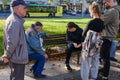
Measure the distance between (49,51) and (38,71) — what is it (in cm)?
234

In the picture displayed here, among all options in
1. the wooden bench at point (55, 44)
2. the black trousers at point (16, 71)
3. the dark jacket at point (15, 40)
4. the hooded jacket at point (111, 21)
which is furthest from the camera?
the wooden bench at point (55, 44)

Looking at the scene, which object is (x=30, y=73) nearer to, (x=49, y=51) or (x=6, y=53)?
(x=49, y=51)

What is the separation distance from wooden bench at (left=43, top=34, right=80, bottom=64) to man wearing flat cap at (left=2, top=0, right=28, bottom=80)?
3871 mm

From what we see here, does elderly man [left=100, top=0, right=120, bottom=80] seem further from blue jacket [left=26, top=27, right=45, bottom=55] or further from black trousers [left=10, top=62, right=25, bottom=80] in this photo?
black trousers [left=10, top=62, right=25, bottom=80]

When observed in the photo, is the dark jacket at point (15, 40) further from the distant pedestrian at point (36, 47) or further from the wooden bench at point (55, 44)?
the wooden bench at point (55, 44)

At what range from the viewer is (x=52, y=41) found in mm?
9742

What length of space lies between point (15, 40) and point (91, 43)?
93.3 inches

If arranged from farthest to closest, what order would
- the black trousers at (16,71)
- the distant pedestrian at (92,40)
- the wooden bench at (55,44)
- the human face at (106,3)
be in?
1. the wooden bench at (55,44)
2. the human face at (106,3)
3. the distant pedestrian at (92,40)
4. the black trousers at (16,71)

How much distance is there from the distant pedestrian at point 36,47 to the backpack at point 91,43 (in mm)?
1097

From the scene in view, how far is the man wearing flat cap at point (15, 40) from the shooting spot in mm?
5367

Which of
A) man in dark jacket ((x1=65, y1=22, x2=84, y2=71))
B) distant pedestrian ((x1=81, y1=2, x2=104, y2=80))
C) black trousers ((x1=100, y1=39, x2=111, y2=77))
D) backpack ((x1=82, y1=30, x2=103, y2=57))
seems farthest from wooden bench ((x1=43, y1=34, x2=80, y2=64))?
backpack ((x1=82, y1=30, x2=103, y2=57))

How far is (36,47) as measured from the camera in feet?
26.1

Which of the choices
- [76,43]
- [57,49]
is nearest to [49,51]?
[57,49]

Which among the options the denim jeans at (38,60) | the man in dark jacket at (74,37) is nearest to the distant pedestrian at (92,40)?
the denim jeans at (38,60)
